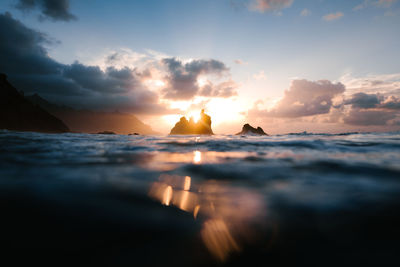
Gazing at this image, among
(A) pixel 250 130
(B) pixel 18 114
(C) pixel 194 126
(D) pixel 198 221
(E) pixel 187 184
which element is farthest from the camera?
(C) pixel 194 126

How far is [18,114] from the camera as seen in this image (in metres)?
96.0

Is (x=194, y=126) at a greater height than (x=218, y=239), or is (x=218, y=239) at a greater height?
(x=194, y=126)

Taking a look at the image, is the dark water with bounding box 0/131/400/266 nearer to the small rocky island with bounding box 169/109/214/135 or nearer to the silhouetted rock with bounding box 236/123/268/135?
the silhouetted rock with bounding box 236/123/268/135

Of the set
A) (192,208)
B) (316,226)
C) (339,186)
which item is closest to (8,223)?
(192,208)

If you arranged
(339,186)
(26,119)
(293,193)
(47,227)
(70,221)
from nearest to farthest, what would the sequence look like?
(47,227)
(70,221)
(293,193)
(339,186)
(26,119)

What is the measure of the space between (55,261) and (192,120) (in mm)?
132683

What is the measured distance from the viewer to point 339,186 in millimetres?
2867

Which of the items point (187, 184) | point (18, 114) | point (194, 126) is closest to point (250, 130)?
point (194, 126)

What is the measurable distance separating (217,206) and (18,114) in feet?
450

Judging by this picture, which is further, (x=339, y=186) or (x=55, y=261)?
(x=339, y=186)

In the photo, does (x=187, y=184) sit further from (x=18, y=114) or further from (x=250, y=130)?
(x=18, y=114)

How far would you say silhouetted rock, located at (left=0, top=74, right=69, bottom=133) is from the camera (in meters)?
89.1

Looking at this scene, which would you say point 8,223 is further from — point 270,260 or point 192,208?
point 270,260

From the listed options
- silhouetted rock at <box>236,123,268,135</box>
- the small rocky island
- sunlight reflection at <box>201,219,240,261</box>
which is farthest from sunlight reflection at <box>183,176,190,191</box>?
the small rocky island
